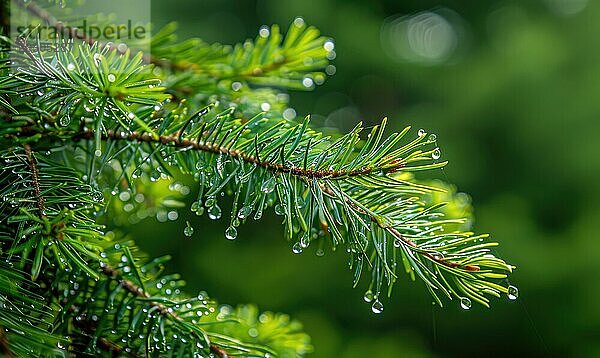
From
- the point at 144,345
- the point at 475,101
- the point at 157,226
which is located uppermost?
the point at 475,101

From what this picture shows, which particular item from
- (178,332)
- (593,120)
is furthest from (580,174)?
(178,332)

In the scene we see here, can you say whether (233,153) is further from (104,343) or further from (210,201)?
(104,343)

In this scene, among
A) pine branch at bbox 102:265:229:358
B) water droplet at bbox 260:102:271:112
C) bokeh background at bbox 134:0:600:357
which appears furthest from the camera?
bokeh background at bbox 134:0:600:357

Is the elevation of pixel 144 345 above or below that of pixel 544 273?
below

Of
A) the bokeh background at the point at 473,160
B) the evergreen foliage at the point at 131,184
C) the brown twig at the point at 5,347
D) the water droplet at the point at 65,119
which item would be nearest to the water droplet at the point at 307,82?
the evergreen foliage at the point at 131,184

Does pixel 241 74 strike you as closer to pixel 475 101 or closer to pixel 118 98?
pixel 118 98

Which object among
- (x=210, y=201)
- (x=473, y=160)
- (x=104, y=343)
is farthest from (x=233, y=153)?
(x=473, y=160)

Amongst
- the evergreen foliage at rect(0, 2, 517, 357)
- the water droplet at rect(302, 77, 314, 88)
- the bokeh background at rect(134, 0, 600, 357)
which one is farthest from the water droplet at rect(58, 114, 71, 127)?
the bokeh background at rect(134, 0, 600, 357)

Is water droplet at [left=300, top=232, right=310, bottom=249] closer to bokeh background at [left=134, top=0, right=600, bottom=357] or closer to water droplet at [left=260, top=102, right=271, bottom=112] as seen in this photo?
water droplet at [left=260, top=102, right=271, bottom=112]
